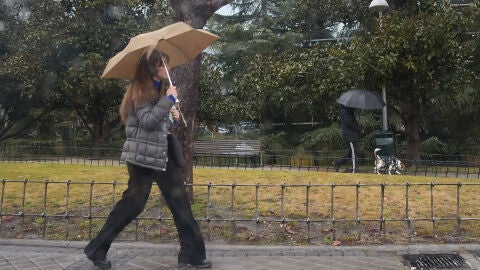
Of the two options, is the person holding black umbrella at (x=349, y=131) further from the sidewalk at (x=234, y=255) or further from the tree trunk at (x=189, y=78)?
the sidewalk at (x=234, y=255)

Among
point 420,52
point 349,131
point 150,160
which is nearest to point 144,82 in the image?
point 150,160

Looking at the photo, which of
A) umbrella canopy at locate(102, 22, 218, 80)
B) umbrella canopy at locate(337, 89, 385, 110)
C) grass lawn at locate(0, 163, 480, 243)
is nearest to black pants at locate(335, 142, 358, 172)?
umbrella canopy at locate(337, 89, 385, 110)

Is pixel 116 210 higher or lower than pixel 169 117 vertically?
lower

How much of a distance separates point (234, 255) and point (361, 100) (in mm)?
7483

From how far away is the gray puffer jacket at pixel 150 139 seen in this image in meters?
4.29

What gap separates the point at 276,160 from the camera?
14.3m

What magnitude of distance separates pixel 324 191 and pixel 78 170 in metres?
5.17

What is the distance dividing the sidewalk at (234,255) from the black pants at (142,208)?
25cm

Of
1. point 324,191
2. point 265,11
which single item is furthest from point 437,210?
point 265,11

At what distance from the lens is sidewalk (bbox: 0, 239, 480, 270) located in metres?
4.79

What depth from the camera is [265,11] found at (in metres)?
23.0

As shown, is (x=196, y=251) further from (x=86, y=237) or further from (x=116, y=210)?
(x=86, y=237)

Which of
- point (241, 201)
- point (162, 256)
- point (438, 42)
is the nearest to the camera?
point (162, 256)

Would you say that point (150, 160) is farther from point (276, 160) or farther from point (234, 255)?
point (276, 160)
